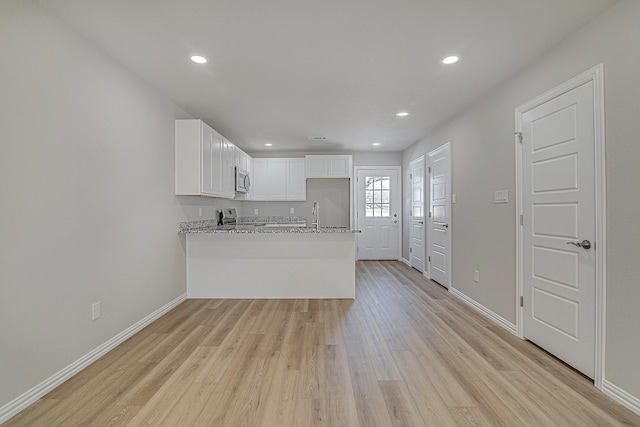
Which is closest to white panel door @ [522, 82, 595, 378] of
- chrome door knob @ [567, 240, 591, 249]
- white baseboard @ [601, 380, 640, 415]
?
chrome door knob @ [567, 240, 591, 249]

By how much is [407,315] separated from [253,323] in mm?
1696

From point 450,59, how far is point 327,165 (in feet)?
11.8

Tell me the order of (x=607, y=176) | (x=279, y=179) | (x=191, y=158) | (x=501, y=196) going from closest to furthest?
(x=607, y=176) < (x=501, y=196) < (x=191, y=158) < (x=279, y=179)

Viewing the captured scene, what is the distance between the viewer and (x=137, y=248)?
2.73 metres

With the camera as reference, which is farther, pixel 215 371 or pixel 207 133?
pixel 207 133

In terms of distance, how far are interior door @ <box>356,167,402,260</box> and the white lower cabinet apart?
1333 mm

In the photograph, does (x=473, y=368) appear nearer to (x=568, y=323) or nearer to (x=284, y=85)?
(x=568, y=323)

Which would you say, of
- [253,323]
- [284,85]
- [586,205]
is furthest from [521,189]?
[253,323]

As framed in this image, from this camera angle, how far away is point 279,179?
19.6ft

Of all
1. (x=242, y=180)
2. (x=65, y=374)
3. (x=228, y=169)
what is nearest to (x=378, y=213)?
(x=242, y=180)

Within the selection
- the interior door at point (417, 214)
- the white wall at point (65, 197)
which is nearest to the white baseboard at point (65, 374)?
the white wall at point (65, 197)

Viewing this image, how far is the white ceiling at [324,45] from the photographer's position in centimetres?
180

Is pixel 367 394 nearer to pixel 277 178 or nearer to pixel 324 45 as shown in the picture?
pixel 324 45

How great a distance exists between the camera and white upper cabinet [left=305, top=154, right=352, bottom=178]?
19.1 feet
